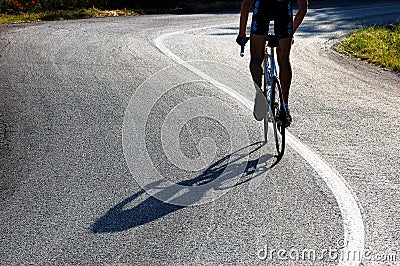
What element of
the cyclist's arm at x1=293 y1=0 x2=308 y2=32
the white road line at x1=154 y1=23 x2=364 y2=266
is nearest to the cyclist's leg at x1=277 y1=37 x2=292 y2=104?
the cyclist's arm at x1=293 y1=0 x2=308 y2=32

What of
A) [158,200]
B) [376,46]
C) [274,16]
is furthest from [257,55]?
[376,46]

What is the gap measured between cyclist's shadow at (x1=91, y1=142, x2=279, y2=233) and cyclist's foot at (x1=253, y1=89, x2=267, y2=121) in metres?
0.54

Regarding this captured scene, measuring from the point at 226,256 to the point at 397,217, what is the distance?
4.99 ft

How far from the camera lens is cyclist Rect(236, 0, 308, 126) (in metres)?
7.09

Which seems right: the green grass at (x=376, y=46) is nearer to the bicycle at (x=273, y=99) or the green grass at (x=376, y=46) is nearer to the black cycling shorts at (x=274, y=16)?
the bicycle at (x=273, y=99)

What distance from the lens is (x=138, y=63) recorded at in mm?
12219

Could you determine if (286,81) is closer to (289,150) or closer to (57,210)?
(289,150)

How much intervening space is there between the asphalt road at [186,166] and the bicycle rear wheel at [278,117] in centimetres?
16

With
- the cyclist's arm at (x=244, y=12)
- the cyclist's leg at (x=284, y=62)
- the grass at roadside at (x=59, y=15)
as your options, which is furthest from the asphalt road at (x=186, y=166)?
the grass at roadside at (x=59, y=15)

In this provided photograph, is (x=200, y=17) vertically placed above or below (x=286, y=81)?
below

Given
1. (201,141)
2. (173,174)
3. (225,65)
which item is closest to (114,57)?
(225,65)

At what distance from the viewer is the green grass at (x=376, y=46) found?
44.8 feet

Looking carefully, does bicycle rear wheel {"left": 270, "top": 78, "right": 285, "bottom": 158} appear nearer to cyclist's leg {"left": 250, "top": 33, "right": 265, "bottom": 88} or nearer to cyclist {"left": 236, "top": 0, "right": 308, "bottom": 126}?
cyclist {"left": 236, "top": 0, "right": 308, "bottom": 126}

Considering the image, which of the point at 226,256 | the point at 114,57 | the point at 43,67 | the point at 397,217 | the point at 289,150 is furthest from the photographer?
the point at 114,57
